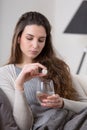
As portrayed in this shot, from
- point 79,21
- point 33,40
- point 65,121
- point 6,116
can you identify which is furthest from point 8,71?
point 79,21

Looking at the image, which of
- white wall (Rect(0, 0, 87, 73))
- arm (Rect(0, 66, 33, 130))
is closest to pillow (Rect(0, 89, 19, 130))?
arm (Rect(0, 66, 33, 130))

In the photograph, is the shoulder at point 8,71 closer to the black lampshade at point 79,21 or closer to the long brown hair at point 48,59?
the long brown hair at point 48,59

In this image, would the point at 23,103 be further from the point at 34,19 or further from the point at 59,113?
the point at 34,19

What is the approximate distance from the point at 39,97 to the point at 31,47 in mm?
449

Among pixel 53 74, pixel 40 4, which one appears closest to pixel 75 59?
pixel 40 4

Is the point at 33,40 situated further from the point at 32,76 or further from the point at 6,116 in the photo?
the point at 6,116

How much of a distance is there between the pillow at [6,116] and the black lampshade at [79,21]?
111 centimetres

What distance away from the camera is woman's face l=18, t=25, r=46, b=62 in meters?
1.66

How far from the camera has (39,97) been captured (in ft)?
4.28

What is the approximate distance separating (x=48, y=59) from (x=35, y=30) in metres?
0.22

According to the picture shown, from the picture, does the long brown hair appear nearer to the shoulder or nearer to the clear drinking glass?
the shoulder

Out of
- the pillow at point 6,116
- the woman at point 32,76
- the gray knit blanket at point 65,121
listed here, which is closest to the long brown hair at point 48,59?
the woman at point 32,76

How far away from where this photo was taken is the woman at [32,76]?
1451 millimetres

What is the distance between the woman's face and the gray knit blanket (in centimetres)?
42
